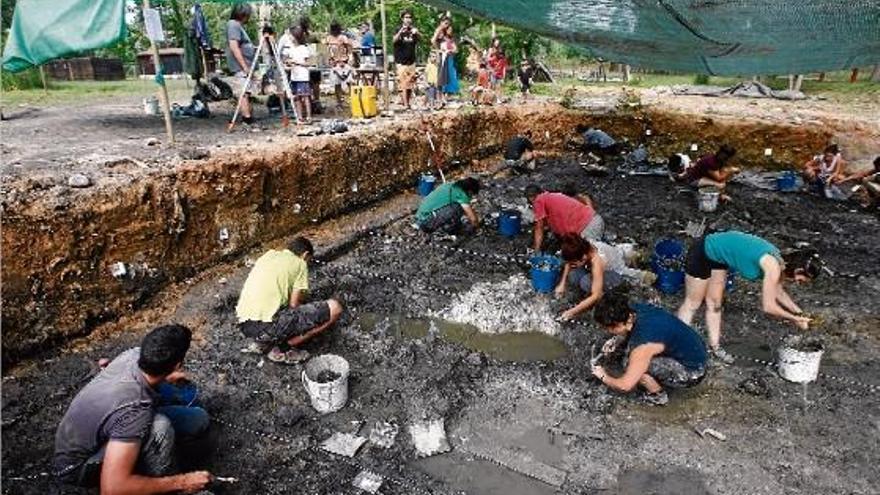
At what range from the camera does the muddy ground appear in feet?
12.7

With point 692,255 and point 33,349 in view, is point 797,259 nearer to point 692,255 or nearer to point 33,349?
point 692,255

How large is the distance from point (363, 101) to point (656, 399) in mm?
7455

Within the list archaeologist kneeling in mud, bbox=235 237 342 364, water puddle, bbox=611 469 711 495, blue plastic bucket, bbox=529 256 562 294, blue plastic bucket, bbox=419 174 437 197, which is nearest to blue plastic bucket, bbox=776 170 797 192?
blue plastic bucket, bbox=529 256 562 294

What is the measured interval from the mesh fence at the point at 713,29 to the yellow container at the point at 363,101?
16.4 feet

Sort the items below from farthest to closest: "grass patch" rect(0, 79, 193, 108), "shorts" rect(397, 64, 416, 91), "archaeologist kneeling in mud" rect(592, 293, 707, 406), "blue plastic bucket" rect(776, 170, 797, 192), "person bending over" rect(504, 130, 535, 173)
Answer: "person bending over" rect(504, 130, 535, 173) → "shorts" rect(397, 64, 416, 91) → "grass patch" rect(0, 79, 193, 108) → "blue plastic bucket" rect(776, 170, 797, 192) → "archaeologist kneeling in mud" rect(592, 293, 707, 406)

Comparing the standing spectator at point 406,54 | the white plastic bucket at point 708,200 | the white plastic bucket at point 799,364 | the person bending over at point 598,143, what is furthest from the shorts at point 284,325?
the person bending over at point 598,143

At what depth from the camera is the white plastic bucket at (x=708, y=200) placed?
931cm

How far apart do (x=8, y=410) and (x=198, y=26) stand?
23.4 ft

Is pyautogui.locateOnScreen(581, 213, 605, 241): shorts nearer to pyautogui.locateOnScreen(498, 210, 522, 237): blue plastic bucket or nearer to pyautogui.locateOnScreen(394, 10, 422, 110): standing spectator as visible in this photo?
pyautogui.locateOnScreen(498, 210, 522, 237): blue plastic bucket

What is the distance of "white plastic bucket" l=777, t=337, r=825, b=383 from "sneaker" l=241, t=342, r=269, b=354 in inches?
184

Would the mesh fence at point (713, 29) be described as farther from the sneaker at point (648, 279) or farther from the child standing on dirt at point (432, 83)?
the child standing on dirt at point (432, 83)

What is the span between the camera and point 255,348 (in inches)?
206

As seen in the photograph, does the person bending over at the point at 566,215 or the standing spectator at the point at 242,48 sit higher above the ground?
the standing spectator at the point at 242,48

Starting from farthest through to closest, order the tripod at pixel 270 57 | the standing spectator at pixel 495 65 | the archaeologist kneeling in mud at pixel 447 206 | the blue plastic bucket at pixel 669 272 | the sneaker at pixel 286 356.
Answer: the standing spectator at pixel 495 65 → the tripod at pixel 270 57 → the archaeologist kneeling in mud at pixel 447 206 → the blue plastic bucket at pixel 669 272 → the sneaker at pixel 286 356
